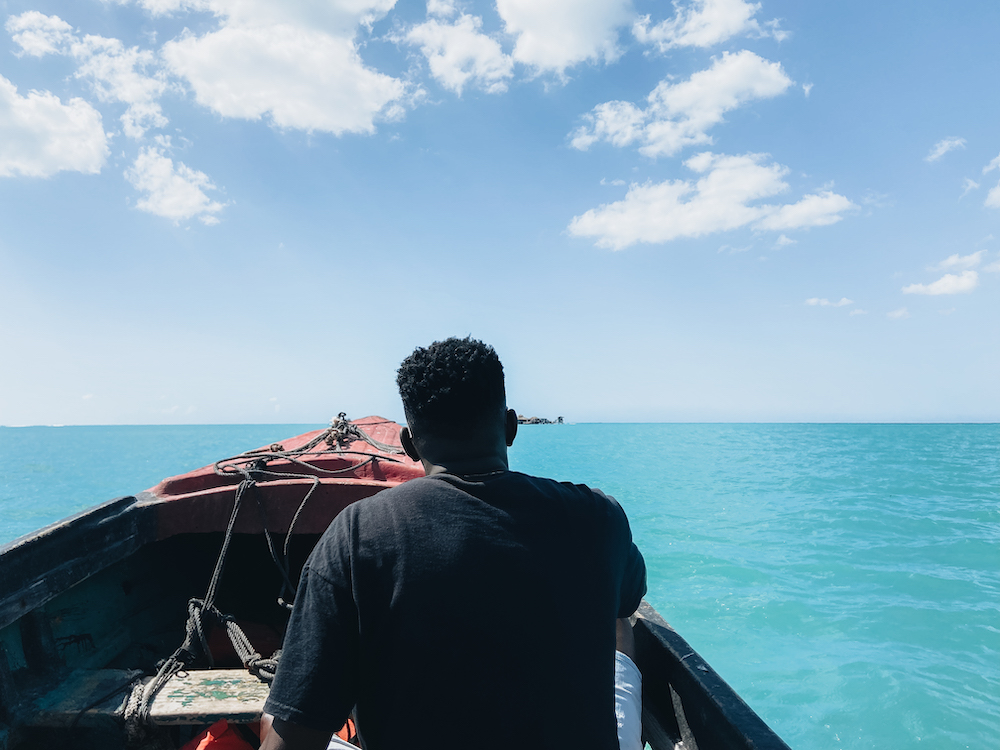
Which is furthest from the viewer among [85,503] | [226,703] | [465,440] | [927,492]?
[85,503]

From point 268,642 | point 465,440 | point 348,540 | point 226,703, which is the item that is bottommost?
point 268,642

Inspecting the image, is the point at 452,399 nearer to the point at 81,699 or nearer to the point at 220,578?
the point at 81,699

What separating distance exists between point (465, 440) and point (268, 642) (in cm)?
266

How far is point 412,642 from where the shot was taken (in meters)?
1.08

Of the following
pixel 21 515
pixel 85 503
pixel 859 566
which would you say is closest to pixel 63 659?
pixel 859 566

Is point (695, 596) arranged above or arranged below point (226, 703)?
below

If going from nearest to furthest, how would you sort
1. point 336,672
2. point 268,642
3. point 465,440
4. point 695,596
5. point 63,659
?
point 336,672 → point 465,440 → point 63,659 → point 268,642 → point 695,596

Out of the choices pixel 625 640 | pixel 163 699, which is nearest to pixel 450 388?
pixel 625 640

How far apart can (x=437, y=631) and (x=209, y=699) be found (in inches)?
63.2

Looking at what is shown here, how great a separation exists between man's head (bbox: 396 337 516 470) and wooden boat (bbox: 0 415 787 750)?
1.27 metres

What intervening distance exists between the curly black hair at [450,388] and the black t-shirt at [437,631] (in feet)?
0.61

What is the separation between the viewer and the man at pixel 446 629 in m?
1.07

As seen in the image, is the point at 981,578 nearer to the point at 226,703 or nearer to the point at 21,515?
the point at 226,703

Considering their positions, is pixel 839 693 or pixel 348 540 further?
pixel 839 693
